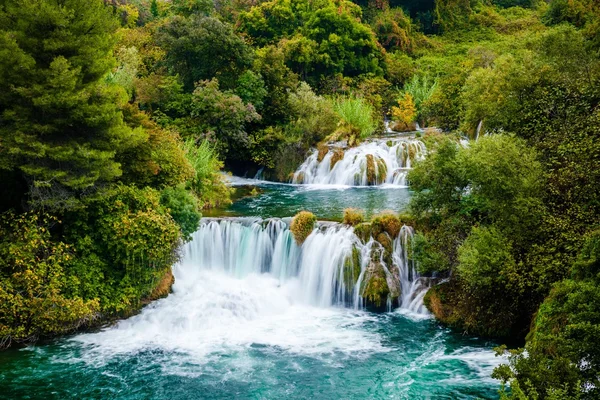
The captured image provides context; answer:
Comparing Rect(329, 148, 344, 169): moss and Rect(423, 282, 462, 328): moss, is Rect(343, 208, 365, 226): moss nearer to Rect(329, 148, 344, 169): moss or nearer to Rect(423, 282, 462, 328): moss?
Rect(423, 282, 462, 328): moss

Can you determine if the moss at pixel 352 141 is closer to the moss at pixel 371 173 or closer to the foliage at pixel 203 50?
the moss at pixel 371 173

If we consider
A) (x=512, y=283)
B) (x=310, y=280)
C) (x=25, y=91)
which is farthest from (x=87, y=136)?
(x=512, y=283)

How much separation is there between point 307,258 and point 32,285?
8.28 m

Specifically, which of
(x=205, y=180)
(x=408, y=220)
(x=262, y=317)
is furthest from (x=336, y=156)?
(x=262, y=317)

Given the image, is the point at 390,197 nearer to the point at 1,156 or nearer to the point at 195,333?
the point at 195,333

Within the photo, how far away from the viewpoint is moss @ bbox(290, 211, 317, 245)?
1780cm

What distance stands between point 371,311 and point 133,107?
9.66 m

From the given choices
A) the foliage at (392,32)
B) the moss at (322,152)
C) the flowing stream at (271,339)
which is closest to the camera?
the flowing stream at (271,339)

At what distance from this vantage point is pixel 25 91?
12766mm

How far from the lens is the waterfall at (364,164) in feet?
90.5

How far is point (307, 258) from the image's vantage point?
17.5m

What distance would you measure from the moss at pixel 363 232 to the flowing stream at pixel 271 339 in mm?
140

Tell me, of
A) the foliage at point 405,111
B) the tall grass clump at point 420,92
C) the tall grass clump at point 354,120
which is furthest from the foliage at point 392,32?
the tall grass clump at point 354,120

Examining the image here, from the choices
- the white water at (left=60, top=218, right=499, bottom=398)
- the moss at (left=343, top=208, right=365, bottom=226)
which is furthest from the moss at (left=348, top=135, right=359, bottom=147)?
the moss at (left=343, top=208, right=365, bottom=226)
